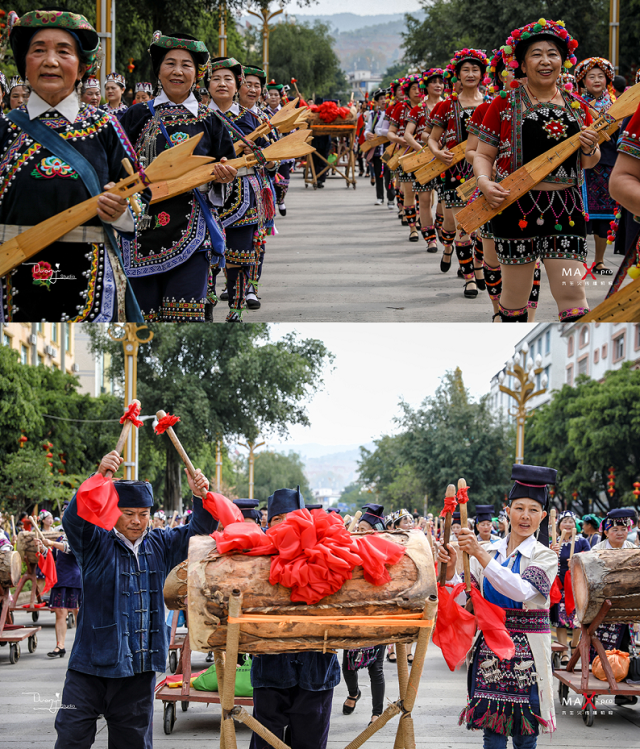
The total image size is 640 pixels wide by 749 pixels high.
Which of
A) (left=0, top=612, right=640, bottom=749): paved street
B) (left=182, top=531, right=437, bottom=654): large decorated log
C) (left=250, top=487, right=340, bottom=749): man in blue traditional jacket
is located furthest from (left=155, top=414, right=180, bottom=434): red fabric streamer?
(left=0, top=612, right=640, bottom=749): paved street

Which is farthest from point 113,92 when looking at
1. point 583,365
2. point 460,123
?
point 583,365

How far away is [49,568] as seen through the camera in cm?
1235

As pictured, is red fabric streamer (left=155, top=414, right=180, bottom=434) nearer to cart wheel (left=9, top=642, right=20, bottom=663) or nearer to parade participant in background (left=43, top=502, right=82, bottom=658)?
cart wheel (left=9, top=642, right=20, bottom=663)

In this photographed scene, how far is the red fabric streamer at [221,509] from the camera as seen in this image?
454cm

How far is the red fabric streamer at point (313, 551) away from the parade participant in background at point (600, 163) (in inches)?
274

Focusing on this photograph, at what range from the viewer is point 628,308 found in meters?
4.35

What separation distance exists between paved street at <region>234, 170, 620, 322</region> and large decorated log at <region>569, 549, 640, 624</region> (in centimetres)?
308

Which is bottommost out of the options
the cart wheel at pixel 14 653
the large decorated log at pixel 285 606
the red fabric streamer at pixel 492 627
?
the cart wheel at pixel 14 653

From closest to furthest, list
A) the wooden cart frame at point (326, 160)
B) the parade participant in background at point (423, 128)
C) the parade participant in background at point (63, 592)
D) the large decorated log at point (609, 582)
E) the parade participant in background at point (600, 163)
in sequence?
the large decorated log at point (609, 582)
the parade participant in background at point (600, 163)
the parade participant in background at point (63, 592)
the parade participant in background at point (423, 128)
the wooden cart frame at point (326, 160)

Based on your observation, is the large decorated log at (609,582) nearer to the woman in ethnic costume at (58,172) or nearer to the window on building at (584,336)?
the woman in ethnic costume at (58,172)

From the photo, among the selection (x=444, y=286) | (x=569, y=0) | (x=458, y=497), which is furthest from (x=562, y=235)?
(x=569, y=0)

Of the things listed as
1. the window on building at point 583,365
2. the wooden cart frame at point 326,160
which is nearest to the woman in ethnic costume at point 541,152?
the wooden cart frame at point 326,160

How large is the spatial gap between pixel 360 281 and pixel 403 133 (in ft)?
16.8

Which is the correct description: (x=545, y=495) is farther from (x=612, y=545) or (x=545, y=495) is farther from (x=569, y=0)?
(x=569, y=0)
